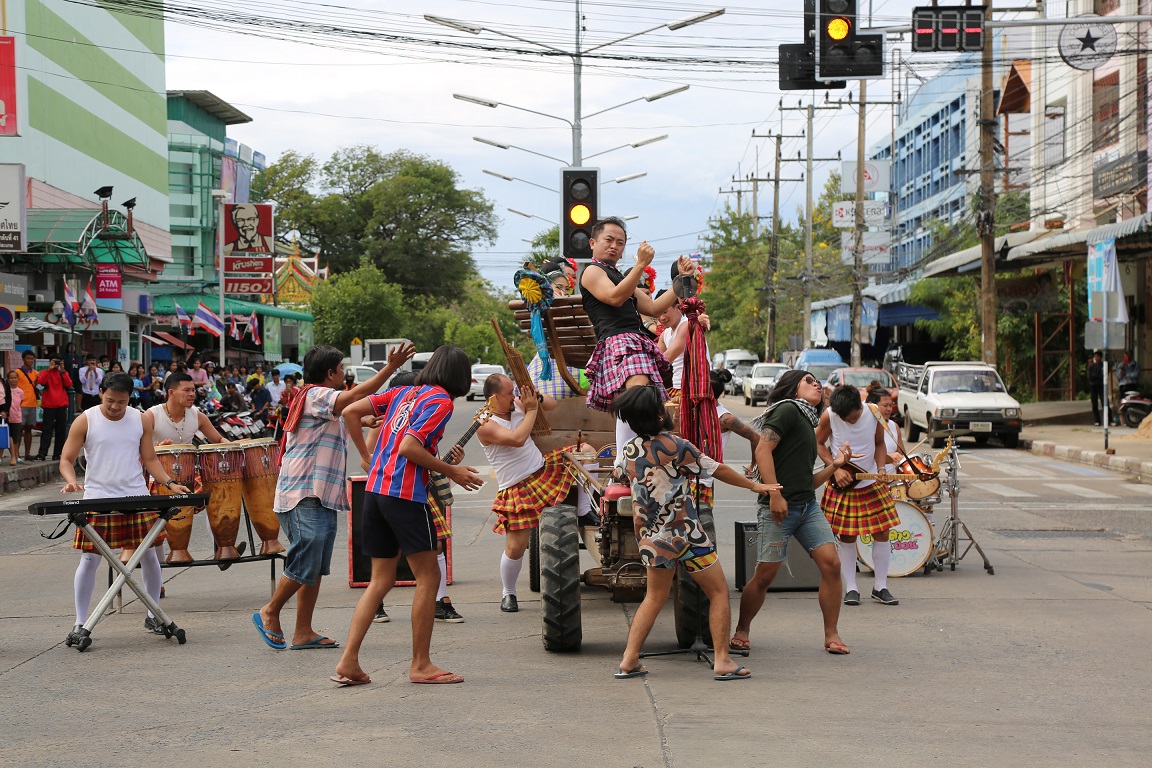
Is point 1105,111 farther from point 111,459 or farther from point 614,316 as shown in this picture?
point 111,459

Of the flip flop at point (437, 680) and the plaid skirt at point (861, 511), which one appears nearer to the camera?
the flip flop at point (437, 680)

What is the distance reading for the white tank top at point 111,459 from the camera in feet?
28.0

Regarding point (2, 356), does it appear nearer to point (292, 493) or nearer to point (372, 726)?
point (292, 493)

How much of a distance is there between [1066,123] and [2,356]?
27.7m

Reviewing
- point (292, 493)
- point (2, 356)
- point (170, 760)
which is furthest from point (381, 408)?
point (2, 356)

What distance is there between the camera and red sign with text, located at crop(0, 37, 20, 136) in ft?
73.9

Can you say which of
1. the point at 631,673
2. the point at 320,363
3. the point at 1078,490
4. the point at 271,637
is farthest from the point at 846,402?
the point at 1078,490

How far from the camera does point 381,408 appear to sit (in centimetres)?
804

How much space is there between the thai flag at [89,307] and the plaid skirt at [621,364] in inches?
981

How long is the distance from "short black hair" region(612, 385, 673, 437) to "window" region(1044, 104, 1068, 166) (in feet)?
105

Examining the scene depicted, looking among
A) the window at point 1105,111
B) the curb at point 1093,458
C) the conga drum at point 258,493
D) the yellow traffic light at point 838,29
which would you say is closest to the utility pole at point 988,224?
the window at point 1105,111

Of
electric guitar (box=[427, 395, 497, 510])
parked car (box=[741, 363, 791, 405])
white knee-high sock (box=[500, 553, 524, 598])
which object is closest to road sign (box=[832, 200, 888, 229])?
parked car (box=[741, 363, 791, 405])

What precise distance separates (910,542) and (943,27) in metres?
7.59

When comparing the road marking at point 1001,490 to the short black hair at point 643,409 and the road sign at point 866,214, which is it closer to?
the short black hair at point 643,409
